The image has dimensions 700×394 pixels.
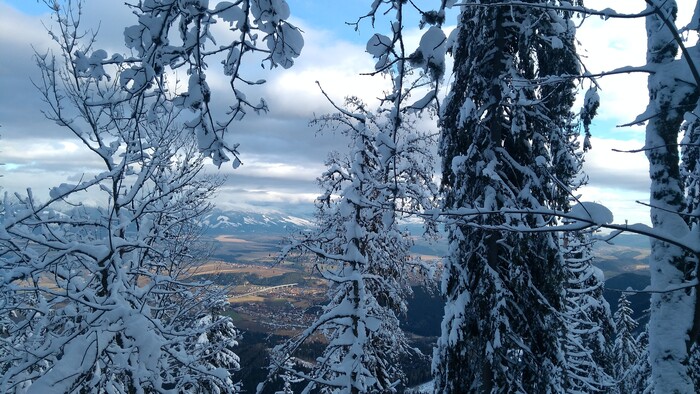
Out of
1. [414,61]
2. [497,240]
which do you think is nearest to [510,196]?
[497,240]

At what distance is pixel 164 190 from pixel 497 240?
6.33 meters

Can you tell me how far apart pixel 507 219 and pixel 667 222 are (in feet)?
9.91

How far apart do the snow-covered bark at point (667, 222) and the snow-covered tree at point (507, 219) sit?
Result: 2.80 meters

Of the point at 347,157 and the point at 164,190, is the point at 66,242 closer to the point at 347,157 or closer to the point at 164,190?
the point at 164,190

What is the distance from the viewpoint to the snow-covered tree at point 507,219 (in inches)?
246

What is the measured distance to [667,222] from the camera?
10.3 ft

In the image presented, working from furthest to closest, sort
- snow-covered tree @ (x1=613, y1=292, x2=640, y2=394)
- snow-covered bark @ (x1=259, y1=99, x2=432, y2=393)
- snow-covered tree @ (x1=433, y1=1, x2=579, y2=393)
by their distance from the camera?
snow-covered tree @ (x1=613, y1=292, x2=640, y2=394), snow-covered bark @ (x1=259, y1=99, x2=432, y2=393), snow-covered tree @ (x1=433, y1=1, x2=579, y2=393)

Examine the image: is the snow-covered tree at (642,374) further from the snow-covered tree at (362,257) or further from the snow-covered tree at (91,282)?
the snow-covered tree at (91,282)

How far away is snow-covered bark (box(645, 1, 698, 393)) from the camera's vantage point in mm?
2990

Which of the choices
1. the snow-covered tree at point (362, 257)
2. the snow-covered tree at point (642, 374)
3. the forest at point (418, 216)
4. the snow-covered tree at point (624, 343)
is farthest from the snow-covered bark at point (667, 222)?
the snow-covered tree at point (624, 343)

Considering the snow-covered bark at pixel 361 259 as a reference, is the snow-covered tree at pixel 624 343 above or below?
below

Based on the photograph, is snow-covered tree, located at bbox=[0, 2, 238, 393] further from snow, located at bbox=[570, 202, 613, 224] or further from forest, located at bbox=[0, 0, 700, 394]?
snow, located at bbox=[570, 202, 613, 224]

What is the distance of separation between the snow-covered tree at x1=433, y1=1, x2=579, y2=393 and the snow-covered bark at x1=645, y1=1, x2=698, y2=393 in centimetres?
280

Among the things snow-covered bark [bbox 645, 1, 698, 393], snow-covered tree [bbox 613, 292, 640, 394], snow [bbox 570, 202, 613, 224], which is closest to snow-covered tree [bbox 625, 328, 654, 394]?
snow-covered tree [bbox 613, 292, 640, 394]
